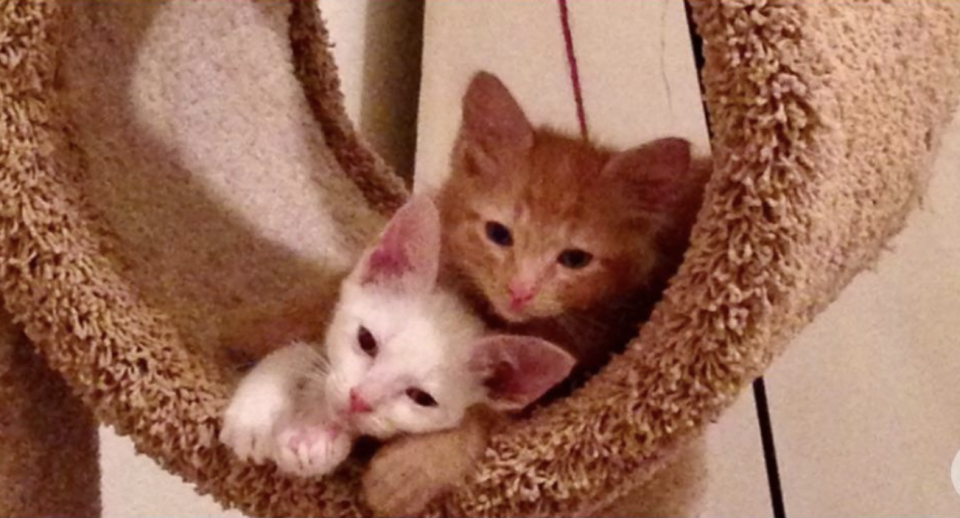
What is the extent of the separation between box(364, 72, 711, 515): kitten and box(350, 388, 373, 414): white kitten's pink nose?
14 centimetres

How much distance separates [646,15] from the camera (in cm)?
149

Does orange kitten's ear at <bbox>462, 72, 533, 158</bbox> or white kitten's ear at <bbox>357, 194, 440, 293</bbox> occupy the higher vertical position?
orange kitten's ear at <bbox>462, 72, 533, 158</bbox>

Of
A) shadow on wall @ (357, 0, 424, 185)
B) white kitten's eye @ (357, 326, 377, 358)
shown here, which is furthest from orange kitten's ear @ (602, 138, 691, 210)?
shadow on wall @ (357, 0, 424, 185)

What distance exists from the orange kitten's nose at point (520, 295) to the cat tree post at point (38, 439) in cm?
36

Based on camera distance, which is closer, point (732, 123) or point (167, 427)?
point (732, 123)

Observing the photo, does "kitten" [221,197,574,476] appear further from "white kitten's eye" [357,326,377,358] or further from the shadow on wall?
the shadow on wall

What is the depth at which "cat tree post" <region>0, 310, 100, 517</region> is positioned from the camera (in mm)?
847

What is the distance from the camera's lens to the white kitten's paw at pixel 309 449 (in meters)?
A: 0.72

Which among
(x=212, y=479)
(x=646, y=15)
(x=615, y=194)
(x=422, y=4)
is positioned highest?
(x=646, y=15)

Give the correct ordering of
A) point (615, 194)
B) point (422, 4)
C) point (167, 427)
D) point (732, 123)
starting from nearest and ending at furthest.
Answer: point (732, 123) < point (167, 427) < point (615, 194) < point (422, 4)

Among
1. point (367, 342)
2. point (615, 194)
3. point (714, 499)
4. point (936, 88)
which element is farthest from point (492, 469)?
point (714, 499)

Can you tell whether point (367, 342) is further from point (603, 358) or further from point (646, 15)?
point (646, 15)

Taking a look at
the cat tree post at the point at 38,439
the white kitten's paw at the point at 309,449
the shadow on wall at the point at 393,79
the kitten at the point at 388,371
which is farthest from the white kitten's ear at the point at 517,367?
the shadow on wall at the point at 393,79

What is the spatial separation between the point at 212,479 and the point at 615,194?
0.36 meters
